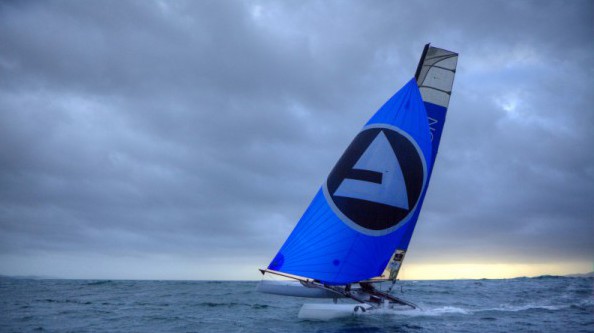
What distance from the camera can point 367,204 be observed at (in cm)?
1536

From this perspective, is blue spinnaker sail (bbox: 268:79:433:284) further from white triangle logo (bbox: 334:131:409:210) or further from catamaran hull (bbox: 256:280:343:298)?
catamaran hull (bbox: 256:280:343:298)

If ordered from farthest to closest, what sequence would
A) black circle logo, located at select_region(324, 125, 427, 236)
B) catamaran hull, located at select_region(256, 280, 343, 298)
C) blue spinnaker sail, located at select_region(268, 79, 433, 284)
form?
catamaran hull, located at select_region(256, 280, 343, 298), black circle logo, located at select_region(324, 125, 427, 236), blue spinnaker sail, located at select_region(268, 79, 433, 284)

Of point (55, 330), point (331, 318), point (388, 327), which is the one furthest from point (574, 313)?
point (55, 330)

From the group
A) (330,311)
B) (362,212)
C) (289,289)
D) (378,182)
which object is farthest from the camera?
(330,311)

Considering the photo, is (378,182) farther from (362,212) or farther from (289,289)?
(289,289)

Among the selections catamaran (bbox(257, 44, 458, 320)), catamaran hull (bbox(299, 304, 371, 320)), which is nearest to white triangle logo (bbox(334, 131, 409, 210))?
catamaran (bbox(257, 44, 458, 320))

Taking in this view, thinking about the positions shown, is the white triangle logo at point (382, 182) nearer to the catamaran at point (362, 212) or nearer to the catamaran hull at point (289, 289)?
the catamaran at point (362, 212)

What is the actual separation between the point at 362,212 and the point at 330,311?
482 centimetres

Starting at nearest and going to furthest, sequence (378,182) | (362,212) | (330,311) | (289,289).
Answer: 1. (362,212)
2. (378,182)
3. (289,289)
4. (330,311)

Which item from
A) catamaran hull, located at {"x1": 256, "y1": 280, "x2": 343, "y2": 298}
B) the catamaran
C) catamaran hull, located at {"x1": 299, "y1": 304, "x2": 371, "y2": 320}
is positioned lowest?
catamaran hull, located at {"x1": 299, "y1": 304, "x2": 371, "y2": 320}

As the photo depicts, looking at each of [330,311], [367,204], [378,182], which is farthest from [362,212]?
[330,311]

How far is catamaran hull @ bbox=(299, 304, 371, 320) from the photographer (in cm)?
1684

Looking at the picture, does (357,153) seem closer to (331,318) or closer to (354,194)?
(354,194)

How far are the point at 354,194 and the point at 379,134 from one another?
9.03 ft
